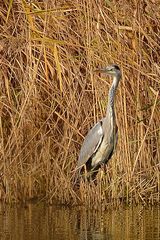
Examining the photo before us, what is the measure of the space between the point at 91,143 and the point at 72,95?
467 mm

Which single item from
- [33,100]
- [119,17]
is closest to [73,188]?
[33,100]

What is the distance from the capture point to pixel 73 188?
7.42 m

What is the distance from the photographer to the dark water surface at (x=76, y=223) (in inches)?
231

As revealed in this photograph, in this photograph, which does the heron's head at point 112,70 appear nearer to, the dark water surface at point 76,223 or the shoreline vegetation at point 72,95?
the shoreline vegetation at point 72,95

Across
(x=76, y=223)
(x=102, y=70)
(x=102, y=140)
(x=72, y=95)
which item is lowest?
(x=76, y=223)

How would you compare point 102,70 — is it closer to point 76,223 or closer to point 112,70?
point 112,70

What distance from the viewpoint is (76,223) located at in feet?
21.0

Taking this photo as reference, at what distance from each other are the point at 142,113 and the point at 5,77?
1.32 meters

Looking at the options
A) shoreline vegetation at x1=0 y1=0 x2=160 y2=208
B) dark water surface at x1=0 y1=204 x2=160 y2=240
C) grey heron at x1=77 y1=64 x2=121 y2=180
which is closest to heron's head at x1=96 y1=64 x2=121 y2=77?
grey heron at x1=77 y1=64 x2=121 y2=180

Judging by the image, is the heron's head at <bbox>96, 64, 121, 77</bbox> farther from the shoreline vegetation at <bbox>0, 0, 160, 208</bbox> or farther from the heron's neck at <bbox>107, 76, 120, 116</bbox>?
the shoreline vegetation at <bbox>0, 0, 160, 208</bbox>

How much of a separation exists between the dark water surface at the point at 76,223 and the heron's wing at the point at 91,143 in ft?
1.95

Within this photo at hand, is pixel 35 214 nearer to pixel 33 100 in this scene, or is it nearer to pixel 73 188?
pixel 73 188

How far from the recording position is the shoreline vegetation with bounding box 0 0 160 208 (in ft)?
23.7

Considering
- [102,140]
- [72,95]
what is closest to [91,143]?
[102,140]
